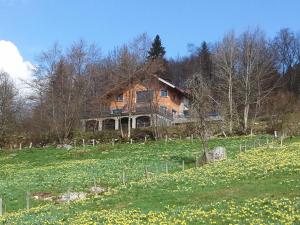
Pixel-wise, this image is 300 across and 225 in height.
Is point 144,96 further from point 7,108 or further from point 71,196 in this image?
point 71,196

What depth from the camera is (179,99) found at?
360 ft

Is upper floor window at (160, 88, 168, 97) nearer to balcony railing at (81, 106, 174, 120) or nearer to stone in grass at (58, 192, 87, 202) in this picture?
balcony railing at (81, 106, 174, 120)

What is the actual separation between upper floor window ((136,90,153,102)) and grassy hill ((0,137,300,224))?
34365 millimetres

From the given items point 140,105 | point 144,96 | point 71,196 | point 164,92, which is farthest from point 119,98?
point 71,196

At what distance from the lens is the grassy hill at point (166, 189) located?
65.9 ft

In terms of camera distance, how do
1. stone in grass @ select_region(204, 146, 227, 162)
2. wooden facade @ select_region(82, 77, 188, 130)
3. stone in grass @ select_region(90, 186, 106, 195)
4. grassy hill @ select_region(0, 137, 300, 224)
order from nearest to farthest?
1. grassy hill @ select_region(0, 137, 300, 224)
2. stone in grass @ select_region(90, 186, 106, 195)
3. stone in grass @ select_region(204, 146, 227, 162)
4. wooden facade @ select_region(82, 77, 188, 130)

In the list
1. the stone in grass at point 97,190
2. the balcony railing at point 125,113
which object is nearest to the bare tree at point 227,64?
the balcony railing at point 125,113

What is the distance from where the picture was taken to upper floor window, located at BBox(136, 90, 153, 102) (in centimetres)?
9332

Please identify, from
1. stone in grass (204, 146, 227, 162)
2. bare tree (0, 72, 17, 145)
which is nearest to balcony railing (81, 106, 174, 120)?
bare tree (0, 72, 17, 145)

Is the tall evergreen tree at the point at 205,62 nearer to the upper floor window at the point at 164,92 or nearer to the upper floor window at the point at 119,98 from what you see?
the upper floor window at the point at 164,92

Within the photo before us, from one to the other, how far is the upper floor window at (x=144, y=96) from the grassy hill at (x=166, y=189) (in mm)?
34365

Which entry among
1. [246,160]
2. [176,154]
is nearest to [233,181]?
[246,160]

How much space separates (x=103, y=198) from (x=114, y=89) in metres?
69.7

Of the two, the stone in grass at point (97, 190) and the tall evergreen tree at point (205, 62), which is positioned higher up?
the tall evergreen tree at point (205, 62)
